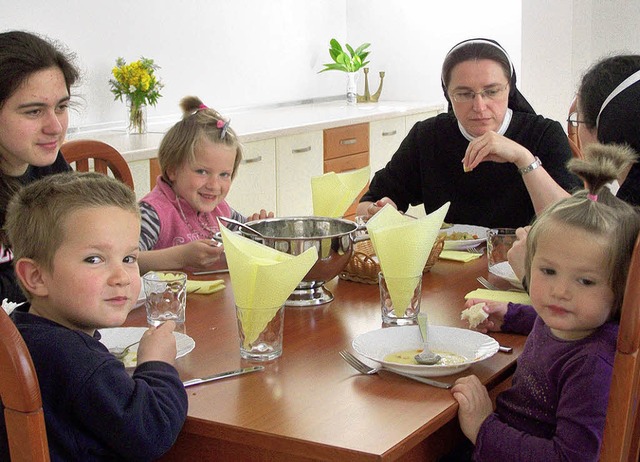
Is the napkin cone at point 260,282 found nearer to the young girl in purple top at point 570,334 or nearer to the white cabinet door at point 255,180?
the young girl in purple top at point 570,334

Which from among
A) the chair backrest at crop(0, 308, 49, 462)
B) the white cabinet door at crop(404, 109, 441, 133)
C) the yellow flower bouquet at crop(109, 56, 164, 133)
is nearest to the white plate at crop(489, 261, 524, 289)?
the chair backrest at crop(0, 308, 49, 462)

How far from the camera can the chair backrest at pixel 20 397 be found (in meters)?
1.13

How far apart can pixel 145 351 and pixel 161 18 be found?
10.5 feet

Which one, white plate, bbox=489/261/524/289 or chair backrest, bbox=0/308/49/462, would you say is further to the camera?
white plate, bbox=489/261/524/289

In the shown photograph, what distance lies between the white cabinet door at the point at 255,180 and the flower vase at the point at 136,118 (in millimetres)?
454

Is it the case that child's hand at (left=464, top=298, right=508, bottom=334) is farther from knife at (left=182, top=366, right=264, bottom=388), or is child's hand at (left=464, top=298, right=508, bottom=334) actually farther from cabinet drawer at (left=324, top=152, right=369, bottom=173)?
→ cabinet drawer at (left=324, top=152, right=369, bottom=173)

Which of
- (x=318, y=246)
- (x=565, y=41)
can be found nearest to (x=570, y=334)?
(x=318, y=246)

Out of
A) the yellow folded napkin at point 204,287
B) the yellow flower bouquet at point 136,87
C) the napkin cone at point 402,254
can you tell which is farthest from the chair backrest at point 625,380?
the yellow flower bouquet at point 136,87

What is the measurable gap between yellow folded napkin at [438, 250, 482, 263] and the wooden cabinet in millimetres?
2380

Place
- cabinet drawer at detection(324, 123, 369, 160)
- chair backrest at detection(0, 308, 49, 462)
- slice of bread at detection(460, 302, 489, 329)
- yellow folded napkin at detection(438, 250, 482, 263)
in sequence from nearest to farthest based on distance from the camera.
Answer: chair backrest at detection(0, 308, 49, 462), slice of bread at detection(460, 302, 489, 329), yellow folded napkin at detection(438, 250, 482, 263), cabinet drawer at detection(324, 123, 369, 160)

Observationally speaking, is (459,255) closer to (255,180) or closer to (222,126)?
(222,126)

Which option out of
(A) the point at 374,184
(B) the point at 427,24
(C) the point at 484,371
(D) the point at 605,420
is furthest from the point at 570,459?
(B) the point at 427,24

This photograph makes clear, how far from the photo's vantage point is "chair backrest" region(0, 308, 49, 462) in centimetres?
113

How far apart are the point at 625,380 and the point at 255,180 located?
3.06 metres
